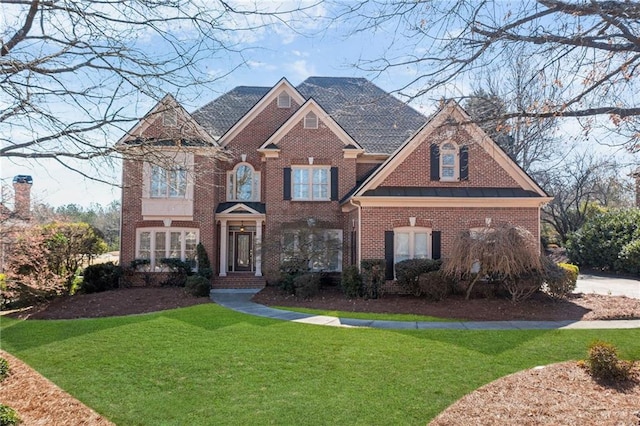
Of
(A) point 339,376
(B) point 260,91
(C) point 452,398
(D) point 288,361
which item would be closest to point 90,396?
(D) point 288,361

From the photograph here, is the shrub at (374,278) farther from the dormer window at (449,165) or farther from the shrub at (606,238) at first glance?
the shrub at (606,238)

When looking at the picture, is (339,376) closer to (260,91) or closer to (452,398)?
(452,398)

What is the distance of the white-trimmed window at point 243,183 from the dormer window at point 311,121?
3466 millimetres

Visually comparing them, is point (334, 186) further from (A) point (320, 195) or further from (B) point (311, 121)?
(B) point (311, 121)

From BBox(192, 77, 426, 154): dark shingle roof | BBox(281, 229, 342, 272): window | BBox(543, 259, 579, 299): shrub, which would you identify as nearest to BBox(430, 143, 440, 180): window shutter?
BBox(192, 77, 426, 154): dark shingle roof

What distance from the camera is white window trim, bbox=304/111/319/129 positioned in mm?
17703

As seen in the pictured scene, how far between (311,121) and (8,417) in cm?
1458

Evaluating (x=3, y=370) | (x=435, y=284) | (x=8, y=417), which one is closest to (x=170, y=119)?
(x=8, y=417)

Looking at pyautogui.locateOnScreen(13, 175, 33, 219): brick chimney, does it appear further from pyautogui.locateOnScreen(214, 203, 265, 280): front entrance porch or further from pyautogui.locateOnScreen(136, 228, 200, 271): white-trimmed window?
pyautogui.locateOnScreen(214, 203, 265, 280): front entrance porch

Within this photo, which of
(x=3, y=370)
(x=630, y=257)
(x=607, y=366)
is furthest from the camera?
(x=630, y=257)

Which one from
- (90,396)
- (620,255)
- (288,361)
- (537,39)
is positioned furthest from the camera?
(620,255)

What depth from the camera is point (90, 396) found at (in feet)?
20.1

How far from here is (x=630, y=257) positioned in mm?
22328

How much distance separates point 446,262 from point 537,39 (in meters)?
8.56
